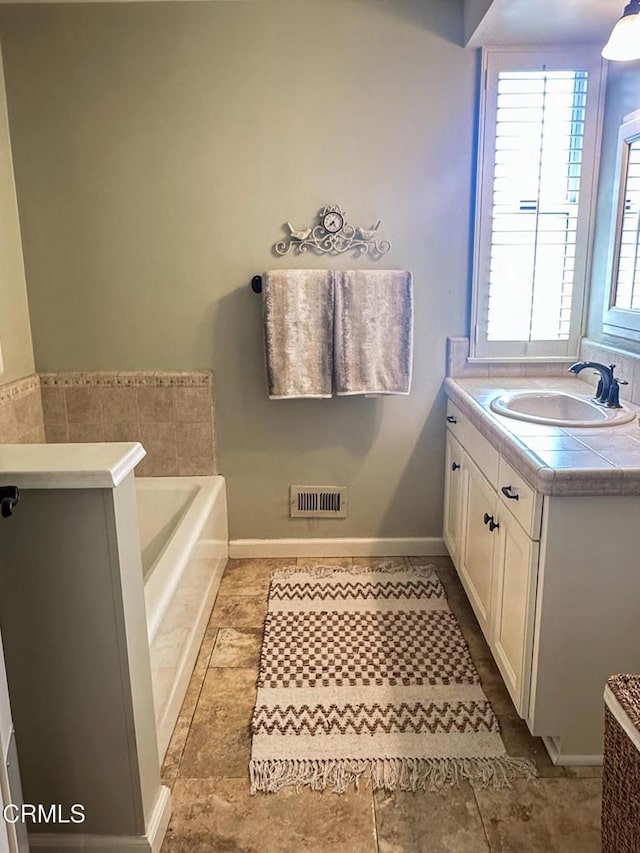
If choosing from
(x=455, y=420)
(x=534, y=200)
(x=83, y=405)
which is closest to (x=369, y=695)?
(x=455, y=420)

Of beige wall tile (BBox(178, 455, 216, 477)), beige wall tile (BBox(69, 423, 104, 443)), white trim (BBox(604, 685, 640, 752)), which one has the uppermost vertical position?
beige wall tile (BBox(69, 423, 104, 443))

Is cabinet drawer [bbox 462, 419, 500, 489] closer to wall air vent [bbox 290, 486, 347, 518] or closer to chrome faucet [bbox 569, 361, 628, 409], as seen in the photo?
chrome faucet [bbox 569, 361, 628, 409]

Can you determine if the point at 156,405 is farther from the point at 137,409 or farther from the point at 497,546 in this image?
the point at 497,546

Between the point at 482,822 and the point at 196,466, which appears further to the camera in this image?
the point at 196,466

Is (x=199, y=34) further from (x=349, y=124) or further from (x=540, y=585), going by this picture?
(x=540, y=585)

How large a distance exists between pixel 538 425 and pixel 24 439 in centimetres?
204

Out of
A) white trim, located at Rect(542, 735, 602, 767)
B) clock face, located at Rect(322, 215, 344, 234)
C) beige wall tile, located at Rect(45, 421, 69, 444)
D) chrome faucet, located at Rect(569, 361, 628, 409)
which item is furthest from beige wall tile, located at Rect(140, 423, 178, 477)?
Result: white trim, located at Rect(542, 735, 602, 767)

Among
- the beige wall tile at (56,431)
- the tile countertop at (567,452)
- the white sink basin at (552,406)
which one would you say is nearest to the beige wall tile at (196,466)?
the beige wall tile at (56,431)

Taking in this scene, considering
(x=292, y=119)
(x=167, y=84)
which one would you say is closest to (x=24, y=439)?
(x=167, y=84)

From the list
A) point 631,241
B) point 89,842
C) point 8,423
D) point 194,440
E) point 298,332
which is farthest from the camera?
point 194,440

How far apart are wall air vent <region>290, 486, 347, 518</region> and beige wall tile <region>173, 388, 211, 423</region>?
0.54m

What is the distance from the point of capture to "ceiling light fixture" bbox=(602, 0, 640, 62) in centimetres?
176

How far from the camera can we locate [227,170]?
2617 mm

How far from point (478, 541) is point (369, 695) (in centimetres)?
65
